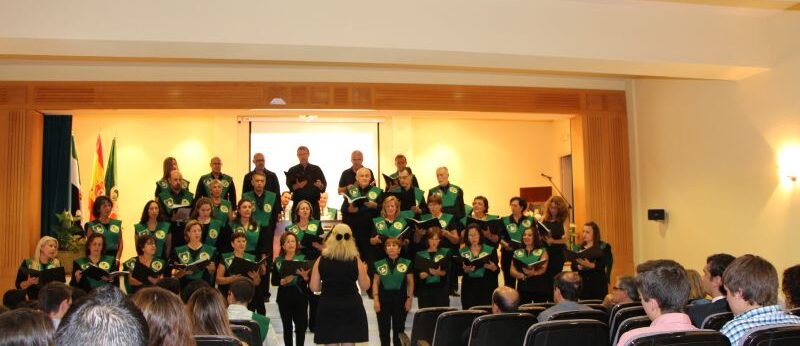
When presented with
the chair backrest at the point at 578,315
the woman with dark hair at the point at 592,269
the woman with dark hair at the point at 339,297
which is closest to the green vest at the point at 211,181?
the woman with dark hair at the point at 339,297

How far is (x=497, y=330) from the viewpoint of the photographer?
11.7 feet

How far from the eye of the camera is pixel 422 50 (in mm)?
6336

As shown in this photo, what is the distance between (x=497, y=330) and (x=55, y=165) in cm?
757

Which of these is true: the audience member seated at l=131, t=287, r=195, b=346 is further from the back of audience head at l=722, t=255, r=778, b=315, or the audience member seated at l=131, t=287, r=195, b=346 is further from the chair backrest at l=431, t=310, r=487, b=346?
the back of audience head at l=722, t=255, r=778, b=315

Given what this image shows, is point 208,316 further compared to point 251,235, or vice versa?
point 251,235

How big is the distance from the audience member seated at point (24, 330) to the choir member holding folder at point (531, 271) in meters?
5.36

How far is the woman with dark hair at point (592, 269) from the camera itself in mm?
6660

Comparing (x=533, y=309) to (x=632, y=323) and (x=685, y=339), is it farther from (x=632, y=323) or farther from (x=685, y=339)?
(x=685, y=339)

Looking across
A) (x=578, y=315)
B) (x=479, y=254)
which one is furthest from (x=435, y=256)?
(x=578, y=315)

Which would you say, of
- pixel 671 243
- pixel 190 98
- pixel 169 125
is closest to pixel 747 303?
pixel 671 243

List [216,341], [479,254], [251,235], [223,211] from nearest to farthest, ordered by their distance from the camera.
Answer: [216,341]
[479,254]
[251,235]
[223,211]

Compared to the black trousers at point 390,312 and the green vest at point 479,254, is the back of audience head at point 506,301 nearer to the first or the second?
the black trousers at point 390,312

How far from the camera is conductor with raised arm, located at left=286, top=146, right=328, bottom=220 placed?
818 centimetres

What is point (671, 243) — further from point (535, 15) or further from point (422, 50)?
point (422, 50)
